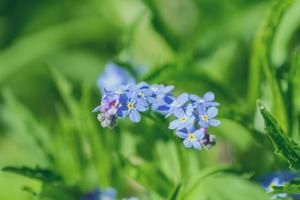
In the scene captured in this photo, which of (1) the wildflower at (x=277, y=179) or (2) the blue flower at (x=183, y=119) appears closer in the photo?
(2) the blue flower at (x=183, y=119)

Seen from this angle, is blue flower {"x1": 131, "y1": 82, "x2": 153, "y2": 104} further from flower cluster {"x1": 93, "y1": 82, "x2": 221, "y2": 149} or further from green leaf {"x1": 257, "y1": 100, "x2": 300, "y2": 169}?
green leaf {"x1": 257, "y1": 100, "x2": 300, "y2": 169}

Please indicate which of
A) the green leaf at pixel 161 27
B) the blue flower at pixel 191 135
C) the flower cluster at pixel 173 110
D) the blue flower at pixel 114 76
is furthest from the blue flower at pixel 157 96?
the green leaf at pixel 161 27

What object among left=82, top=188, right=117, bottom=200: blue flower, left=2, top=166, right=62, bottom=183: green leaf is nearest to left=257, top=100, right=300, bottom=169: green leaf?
left=82, top=188, right=117, bottom=200: blue flower

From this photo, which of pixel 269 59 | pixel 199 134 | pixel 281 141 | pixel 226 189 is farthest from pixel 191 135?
pixel 269 59

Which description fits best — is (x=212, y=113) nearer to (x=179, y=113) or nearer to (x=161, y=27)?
(x=179, y=113)

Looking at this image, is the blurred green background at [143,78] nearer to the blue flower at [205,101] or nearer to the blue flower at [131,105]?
the blue flower at [205,101]

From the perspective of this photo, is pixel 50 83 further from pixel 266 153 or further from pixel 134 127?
pixel 266 153

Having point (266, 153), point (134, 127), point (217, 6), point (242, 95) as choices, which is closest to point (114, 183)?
point (134, 127)
